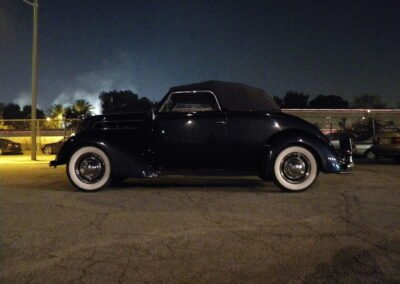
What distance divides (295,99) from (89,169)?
246 feet

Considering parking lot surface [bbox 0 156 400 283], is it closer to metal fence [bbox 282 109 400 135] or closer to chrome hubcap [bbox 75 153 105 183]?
chrome hubcap [bbox 75 153 105 183]

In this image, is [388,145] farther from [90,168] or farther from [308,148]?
[90,168]

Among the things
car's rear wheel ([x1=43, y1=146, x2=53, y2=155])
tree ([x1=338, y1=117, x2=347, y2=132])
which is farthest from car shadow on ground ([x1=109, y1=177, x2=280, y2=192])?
car's rear wheel ([x1=43, y1=146, x2=53, y2=155])

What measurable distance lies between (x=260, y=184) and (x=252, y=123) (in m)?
1.34

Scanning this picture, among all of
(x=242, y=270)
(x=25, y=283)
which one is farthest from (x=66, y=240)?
(x=242, y=270)

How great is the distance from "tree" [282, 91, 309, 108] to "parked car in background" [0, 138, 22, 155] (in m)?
56.0

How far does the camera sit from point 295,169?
735 centimetres

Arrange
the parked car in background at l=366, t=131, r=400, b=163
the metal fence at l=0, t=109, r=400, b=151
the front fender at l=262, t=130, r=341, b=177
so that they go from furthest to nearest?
the metal fence at l=0, t=109, r=400, b=151, the parked car in background at l=366, t=131, r=400, b=163, the front fender at l=262, t=130, r=341, b=177

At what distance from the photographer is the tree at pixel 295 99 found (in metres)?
78.1

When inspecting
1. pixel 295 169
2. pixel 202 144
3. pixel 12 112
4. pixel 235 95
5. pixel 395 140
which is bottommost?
pixel 295 169

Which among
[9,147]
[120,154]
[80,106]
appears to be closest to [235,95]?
[120,154]

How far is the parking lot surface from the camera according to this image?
142 inches

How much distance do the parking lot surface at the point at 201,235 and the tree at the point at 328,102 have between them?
73.5m

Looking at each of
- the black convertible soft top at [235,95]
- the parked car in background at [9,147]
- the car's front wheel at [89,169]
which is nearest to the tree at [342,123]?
the black convertible soft top at [235,95]
